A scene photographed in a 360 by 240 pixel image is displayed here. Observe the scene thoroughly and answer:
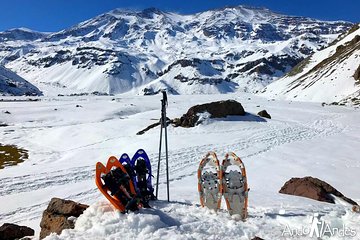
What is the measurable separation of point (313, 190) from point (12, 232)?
10.8 m

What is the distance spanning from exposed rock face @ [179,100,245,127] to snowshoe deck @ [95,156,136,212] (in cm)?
2557

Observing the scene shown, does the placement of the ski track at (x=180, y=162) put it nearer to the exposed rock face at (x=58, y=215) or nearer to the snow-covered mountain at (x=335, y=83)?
the exposed rock face at (x=58, y=215)

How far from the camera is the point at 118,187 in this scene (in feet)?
33.2

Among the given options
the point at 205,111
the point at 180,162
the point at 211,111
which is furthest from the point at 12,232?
the point at 211,111

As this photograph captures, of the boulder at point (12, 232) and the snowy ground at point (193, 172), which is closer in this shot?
the snowy ground at point (193, 172)

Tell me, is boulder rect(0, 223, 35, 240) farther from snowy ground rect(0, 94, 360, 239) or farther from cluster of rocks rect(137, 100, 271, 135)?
cluster of rocks rect(137, 100, 271, 135)

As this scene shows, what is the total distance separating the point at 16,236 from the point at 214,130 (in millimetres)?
25863

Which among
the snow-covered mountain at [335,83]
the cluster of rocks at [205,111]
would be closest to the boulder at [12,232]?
the cluster of rocks at [205,111]

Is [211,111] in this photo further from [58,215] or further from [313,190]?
[58,215]

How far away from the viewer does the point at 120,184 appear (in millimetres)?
10172

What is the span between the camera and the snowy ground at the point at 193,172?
9531mm

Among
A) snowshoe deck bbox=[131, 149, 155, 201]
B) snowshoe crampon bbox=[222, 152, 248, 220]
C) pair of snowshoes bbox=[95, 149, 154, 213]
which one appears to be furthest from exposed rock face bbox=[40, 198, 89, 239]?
snowshoe crampon bbox=[222, 152, 248, 220]

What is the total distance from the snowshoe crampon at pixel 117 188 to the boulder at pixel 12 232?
323 cm

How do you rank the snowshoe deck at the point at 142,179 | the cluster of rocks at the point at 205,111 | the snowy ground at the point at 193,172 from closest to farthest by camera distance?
1. the snowy ground at the point at 193,172
2. the snowshoe deck at the point at 142,179
3. the cluster of rocks at the point at 205,111
